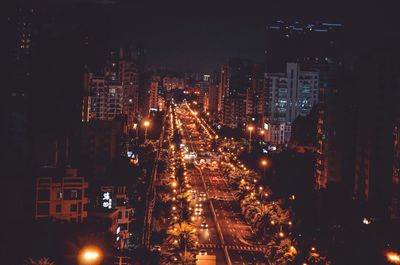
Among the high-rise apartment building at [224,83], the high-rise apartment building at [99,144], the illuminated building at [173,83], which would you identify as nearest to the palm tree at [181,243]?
the high-rise apartment building at [99,144]

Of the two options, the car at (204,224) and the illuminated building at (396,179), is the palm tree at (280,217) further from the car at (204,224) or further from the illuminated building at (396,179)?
the illuminated building at (396,179)

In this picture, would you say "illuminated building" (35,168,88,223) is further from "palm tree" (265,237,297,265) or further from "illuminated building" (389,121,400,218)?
"illuminated building" (389,121,400,218)

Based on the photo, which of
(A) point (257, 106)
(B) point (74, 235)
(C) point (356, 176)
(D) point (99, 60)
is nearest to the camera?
(B) point (74, 235)

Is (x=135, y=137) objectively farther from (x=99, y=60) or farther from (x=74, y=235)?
(x=74, y=235)

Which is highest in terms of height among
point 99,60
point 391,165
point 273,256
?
point 99,60

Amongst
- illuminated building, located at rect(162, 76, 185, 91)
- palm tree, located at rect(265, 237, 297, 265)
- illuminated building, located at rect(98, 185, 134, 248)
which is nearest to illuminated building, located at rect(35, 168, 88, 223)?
illuminated building, located at rect(98, 185, 134, 248)

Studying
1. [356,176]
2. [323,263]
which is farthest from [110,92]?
[323,263]
